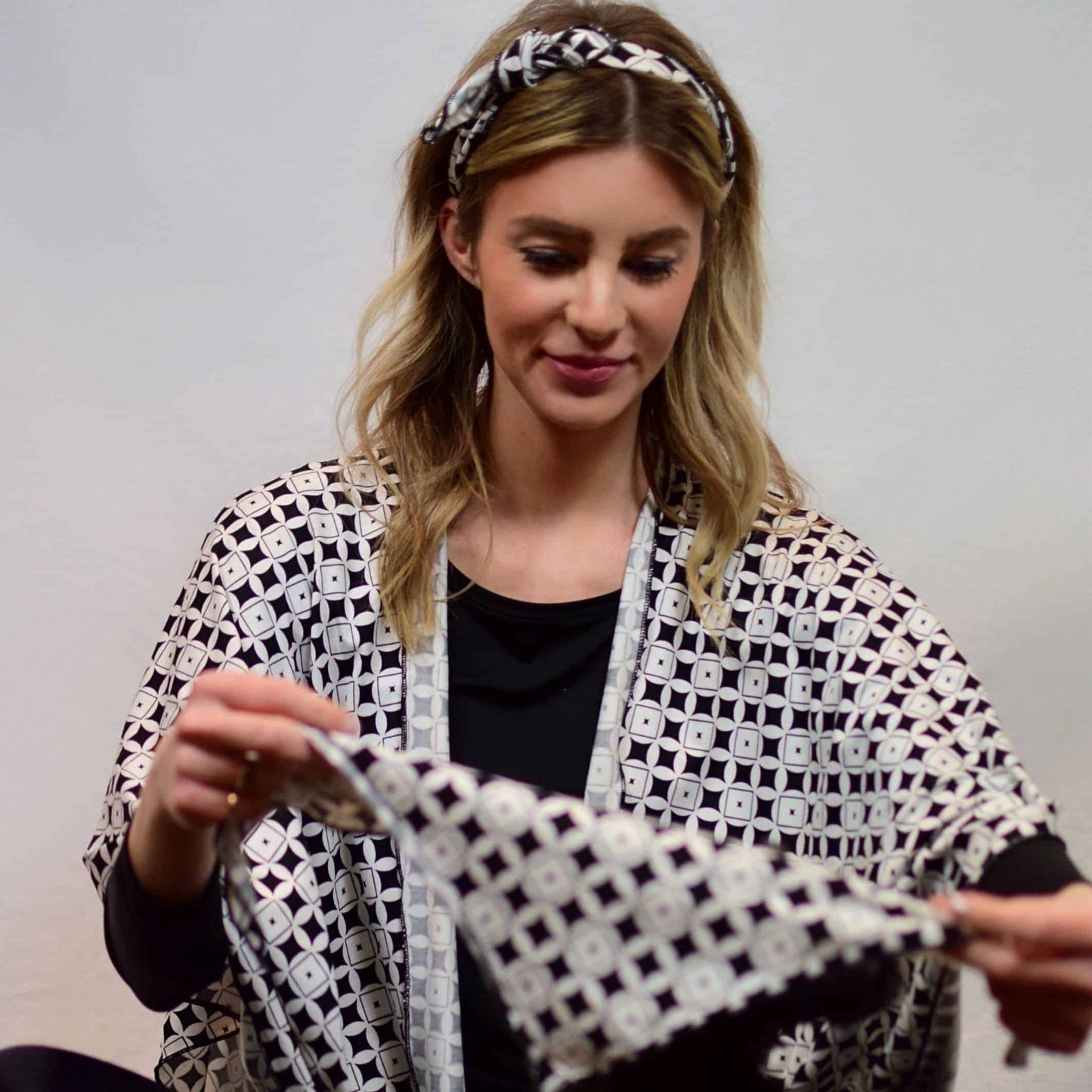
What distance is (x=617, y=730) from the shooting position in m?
0.96

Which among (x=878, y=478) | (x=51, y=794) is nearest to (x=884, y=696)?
(x=878, y=478)

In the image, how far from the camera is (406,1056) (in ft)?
3.09

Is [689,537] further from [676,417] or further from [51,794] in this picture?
[51,794]

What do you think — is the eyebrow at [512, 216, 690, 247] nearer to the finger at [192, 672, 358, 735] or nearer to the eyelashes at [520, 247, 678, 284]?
the eyelashes at [520, 247, 678, 284]

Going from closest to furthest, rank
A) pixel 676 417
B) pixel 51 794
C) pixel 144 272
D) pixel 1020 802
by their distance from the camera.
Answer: pixel 1020 802, pixel 676 417, pixel 144 272, pixel 51 794

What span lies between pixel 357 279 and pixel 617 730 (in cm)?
60

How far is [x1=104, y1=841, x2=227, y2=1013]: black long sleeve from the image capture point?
2.68ft

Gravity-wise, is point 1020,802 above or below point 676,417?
below

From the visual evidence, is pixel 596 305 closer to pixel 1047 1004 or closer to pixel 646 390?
pixel 646 390

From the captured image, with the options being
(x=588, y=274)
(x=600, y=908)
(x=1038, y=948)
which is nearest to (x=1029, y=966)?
(x=1038, y=948)

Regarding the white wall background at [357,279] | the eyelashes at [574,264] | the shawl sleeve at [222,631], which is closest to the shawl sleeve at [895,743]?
the eyelashes at [574,264]

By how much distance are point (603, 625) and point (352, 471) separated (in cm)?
20

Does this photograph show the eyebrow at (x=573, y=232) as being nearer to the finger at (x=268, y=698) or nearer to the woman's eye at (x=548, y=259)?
the woman's eye at (x=548, y=259)

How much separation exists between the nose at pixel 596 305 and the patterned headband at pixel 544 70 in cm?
13
